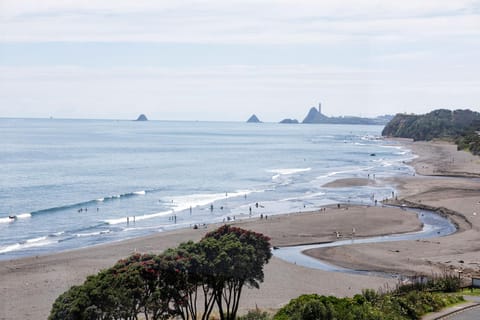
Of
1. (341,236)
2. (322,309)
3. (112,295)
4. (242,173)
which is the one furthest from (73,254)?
(242,173)

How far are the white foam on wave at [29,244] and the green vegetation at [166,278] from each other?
24.6m

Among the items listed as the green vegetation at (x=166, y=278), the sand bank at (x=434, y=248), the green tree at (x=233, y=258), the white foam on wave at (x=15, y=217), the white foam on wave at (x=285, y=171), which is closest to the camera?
the green vegetation at (x=166, y=278)

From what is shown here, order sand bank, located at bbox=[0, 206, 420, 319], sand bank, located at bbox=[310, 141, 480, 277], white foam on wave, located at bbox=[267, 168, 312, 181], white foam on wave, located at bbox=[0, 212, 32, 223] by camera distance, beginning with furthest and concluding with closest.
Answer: white foam on wave, located at bbox=[267, 168, 312, 181], white foam on wave, located at bbox=[0, 212, 32, 223], sand bank, located at bbox=[310, 141, 480, 277], sand bank, located at bbox=[0, 206, 420, 319]

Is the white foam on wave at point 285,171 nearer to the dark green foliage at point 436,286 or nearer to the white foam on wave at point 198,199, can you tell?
the white foam on wave at point 198,199

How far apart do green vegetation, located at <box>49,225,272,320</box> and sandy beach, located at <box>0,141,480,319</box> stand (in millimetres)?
5843

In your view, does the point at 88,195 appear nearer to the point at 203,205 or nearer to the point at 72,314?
the point at 203,205

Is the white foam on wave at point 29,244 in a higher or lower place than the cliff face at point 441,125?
lower

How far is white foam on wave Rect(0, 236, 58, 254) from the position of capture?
1734 inches

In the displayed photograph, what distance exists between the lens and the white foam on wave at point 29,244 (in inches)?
1734

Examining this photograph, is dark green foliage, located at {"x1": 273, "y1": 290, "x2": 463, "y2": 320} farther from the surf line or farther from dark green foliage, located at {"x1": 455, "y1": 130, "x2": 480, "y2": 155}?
dark green foliage, located at {"x1": 455, "y1": 130, "x2": 480, "y2": 155}

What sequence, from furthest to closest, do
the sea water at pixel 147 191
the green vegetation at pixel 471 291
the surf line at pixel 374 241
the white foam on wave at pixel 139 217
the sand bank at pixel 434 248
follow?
1. the white foam on wave at pixel 139 217
2. the sea water at pixel 147 191
3. the surf line at pixel 374 241
4. the sand bank at pixel 434 248
5. the green vegetation at pixel 471 291

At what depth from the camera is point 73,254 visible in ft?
137

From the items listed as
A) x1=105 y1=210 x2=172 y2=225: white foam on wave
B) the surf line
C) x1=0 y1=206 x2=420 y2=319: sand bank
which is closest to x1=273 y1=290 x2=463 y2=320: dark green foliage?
x1=0 y1=206 x2=420 y2=319: sand bank

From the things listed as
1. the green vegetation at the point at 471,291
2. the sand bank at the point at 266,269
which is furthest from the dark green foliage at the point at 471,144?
the green vegetation at the point at 471,291
